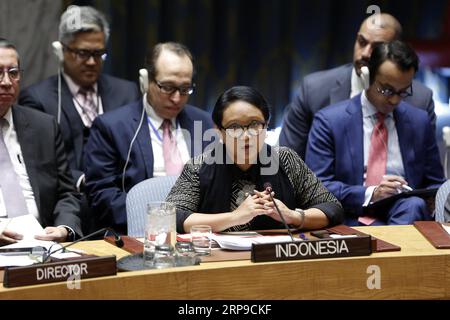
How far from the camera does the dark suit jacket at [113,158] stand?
150 inches

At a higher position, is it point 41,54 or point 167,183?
point 41,54

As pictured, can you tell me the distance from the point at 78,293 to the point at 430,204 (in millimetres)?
1920

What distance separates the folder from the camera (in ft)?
9.16

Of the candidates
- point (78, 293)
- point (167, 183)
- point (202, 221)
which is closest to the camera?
point (78, 293)

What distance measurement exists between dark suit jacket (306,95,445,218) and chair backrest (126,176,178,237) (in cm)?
92

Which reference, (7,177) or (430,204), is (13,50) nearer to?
(7,177)

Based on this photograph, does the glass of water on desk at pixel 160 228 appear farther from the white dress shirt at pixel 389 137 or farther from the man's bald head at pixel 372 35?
the man's bald head at pixel 372 35

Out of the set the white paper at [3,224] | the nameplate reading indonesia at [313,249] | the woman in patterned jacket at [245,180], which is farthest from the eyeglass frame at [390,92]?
the white paper at [3,224]

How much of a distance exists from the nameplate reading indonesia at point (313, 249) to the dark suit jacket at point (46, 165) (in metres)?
1.15

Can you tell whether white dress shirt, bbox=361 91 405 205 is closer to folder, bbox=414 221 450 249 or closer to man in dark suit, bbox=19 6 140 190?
folder, bbox=414 221 450 249

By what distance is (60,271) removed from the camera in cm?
234

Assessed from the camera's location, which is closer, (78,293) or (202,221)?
(78,293)

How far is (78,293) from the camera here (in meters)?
2.34
